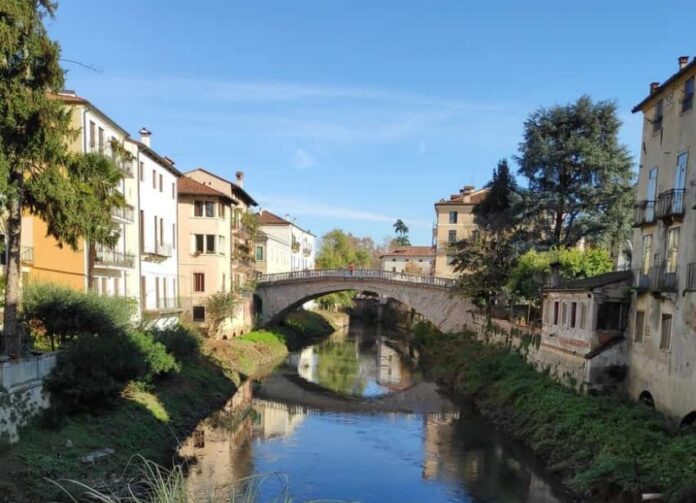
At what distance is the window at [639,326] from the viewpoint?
1977cm

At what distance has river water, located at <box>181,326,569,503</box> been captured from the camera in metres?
16.5

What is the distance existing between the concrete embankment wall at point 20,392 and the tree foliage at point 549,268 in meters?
23.6

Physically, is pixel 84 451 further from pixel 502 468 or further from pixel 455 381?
pixel 455 381

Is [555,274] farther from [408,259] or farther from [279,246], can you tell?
[408,259]

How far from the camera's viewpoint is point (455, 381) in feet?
108

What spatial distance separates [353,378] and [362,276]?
11066 millimetres

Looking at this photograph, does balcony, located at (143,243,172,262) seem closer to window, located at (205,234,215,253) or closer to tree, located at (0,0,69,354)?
window, located at (205,234,215,253)

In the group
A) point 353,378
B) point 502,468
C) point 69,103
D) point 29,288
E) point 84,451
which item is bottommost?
point 353,378

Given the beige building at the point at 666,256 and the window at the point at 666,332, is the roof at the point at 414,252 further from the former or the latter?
the window at the point at 666,332

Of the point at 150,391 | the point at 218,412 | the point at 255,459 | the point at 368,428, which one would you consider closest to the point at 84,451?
the point at 255,459

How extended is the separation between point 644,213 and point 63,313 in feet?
74.0

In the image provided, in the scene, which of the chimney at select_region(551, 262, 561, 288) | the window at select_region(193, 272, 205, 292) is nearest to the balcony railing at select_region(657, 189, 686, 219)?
the chimney at select_region(551, 262, 561, 288)

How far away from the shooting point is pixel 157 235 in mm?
34688

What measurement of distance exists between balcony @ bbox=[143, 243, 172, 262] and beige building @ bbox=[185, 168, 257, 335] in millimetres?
5174
